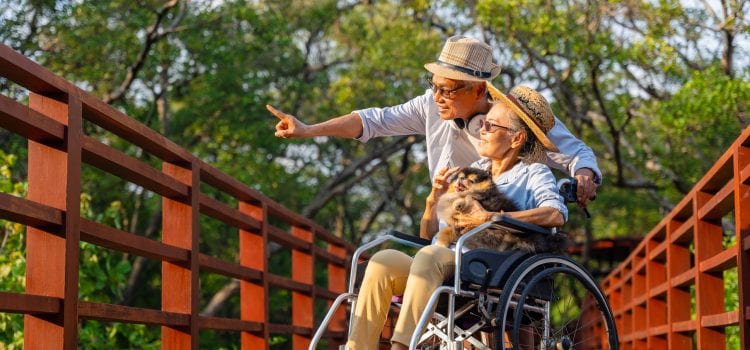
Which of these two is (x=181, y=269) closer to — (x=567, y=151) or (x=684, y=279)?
(x=567, y=151)

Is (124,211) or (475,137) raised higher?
(124,211)

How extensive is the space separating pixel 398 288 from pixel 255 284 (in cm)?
264

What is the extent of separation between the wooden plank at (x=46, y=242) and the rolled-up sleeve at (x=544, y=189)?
1458 mm

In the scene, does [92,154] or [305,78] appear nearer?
[92,154]

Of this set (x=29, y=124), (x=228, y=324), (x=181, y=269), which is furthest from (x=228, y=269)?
(x=29, y=124)

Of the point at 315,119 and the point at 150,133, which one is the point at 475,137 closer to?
the point at 150,133

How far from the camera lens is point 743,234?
4.25 meters

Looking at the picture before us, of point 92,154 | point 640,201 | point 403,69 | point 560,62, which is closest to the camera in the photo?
point 92,154

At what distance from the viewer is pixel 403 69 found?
A: 17.0 meters

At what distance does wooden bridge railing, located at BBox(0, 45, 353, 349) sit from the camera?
3.57 m

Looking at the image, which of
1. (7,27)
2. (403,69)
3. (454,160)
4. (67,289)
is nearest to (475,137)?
(454,160)

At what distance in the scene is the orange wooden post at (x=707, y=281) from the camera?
16.7ft

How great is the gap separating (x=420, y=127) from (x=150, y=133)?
1.00 m

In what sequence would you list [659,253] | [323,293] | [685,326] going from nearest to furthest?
[685,326] → [659,253] → [323,293]
